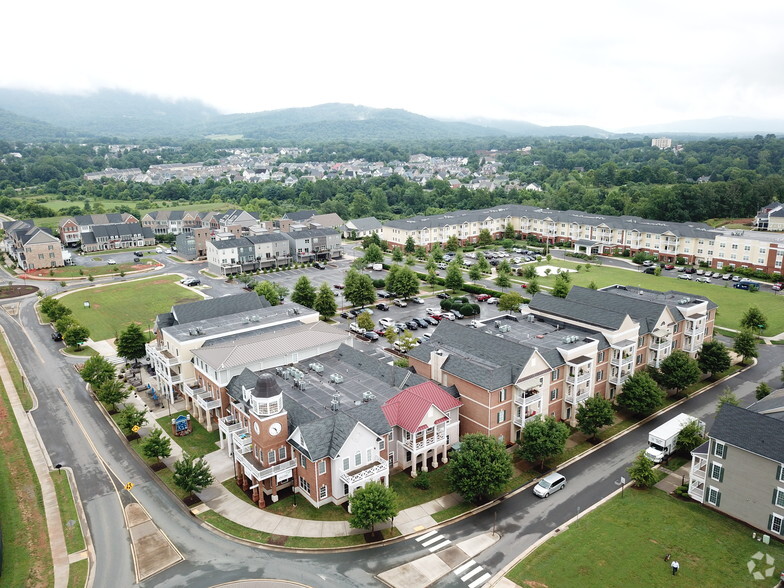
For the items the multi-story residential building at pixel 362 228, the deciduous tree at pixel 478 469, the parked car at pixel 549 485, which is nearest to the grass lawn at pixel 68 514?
the deciduous tree at pixel 478 469

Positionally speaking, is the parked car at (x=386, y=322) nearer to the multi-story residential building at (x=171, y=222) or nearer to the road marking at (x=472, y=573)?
the road marking at (x=472, y=573)

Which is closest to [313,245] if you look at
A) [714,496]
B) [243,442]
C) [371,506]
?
[243,442]

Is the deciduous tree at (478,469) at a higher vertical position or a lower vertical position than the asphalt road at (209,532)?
higher

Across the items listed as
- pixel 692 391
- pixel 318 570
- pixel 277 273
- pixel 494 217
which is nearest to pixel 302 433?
pixel 318 570

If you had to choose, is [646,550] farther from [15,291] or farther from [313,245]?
[15,291]

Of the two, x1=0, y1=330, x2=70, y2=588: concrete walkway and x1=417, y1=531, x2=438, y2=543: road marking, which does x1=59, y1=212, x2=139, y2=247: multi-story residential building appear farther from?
x1=417, y1=531, x2=438, y2=543: road marking

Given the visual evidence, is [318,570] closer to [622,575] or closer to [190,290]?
A: [622,575]

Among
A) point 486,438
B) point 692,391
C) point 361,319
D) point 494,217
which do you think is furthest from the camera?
point 494,217
